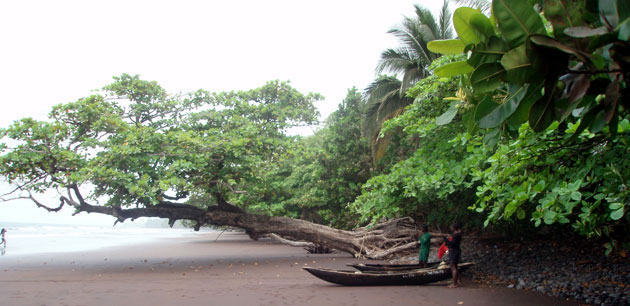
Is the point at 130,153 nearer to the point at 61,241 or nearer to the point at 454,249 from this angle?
the point at 454,249

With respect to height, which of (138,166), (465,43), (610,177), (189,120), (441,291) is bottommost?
(441,291)

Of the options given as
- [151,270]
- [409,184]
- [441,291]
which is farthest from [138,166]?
[441,291]

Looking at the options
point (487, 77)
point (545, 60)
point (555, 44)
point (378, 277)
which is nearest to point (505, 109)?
point (487, 77)

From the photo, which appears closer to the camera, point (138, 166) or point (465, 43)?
point (465, 43)

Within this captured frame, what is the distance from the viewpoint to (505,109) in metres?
1.89

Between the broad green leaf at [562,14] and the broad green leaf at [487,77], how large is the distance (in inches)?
11.9

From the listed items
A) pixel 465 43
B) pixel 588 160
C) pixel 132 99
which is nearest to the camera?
pixel 465 43

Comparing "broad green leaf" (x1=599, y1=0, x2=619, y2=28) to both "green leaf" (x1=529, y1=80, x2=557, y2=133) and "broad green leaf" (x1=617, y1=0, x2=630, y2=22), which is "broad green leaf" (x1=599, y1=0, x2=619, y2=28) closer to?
"broad green leaf" (x1=617, y1=0, x2=630, y2=22)

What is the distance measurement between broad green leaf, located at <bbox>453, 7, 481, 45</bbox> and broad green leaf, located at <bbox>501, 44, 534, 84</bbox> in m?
0.24

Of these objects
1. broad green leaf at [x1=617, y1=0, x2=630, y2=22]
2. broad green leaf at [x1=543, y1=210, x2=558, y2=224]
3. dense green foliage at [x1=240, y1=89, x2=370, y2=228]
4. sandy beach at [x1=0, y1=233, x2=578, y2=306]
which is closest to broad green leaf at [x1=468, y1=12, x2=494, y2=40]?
broad green leaf at [x1=617, y1=0, x2=630, y2=22]

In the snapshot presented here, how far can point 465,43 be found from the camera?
1850mm

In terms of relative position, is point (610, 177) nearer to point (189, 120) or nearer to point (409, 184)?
point (409, 184)

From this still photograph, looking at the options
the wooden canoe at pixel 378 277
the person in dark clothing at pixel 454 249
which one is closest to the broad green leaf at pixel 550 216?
the person in dark clothing at pixel 454 249

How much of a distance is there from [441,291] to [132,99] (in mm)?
11771
